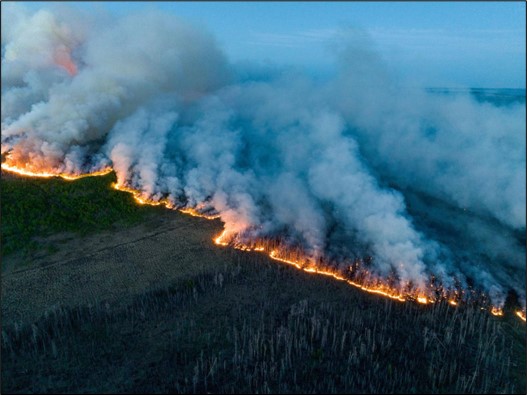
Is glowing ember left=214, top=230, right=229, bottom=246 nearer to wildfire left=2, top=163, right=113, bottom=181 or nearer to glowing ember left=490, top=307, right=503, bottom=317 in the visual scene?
wildfire left=2, top=163, right=113, bottom=181

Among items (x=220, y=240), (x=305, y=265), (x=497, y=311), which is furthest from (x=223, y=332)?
(x=497, y=311)

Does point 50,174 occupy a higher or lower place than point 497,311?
Result: higher

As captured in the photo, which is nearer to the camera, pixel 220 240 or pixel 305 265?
pixel 305 265

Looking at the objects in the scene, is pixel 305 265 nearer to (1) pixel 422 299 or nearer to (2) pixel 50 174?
(1) pixel 422 299

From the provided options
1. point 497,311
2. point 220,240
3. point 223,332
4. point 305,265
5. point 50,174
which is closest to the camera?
point 223,332

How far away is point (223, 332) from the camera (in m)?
Answer: 23.1

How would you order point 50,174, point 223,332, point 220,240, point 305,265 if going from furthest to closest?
point 50,174
point 220,240
point 305,265
point 223,332

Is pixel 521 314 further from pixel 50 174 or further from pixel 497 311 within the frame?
pixel 50 174

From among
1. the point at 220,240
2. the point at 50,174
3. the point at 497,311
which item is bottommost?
the point at 497,311

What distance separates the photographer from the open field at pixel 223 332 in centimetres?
2014

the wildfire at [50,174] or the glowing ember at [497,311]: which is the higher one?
the wildfire at [50,174]

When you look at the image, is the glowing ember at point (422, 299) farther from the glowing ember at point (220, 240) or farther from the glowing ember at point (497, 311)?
the glowing ember at point (220, 240)

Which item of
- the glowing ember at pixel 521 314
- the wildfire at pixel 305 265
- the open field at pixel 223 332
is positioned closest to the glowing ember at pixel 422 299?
the wildfire at pixel 305 265

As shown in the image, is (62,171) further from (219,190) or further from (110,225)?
(219,190)
